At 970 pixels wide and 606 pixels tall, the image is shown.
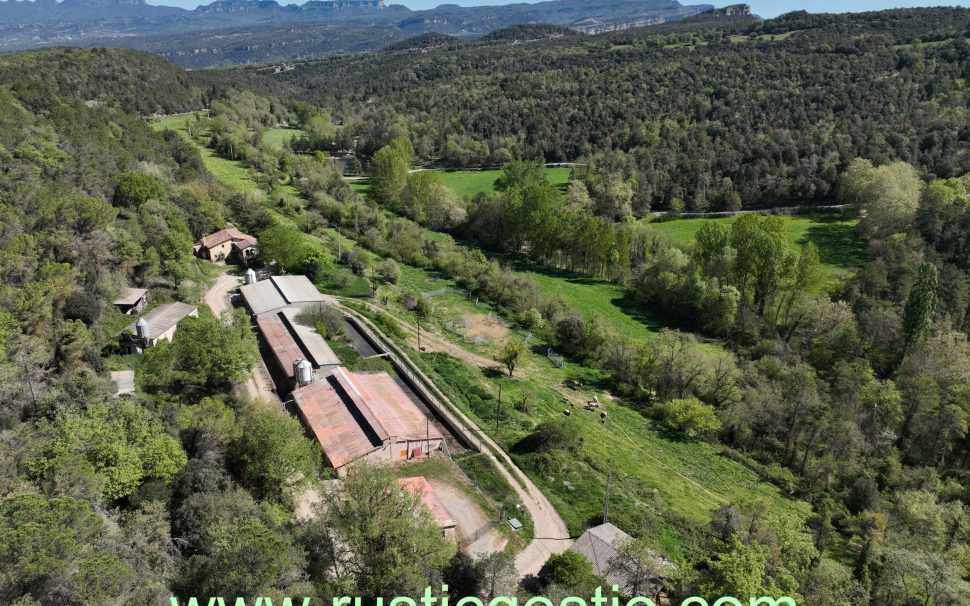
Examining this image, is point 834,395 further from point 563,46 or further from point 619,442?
point 563,46

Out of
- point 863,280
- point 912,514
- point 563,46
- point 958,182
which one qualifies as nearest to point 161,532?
point 912,514

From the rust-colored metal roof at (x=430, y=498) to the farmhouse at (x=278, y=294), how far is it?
24917 millimetres

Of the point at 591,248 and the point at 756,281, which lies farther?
the point at 591,248

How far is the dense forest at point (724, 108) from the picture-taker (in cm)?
9494

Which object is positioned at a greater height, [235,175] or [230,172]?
[230,172]

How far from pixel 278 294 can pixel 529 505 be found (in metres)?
31.5

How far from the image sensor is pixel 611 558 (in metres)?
24.9

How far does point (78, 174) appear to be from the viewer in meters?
52.1

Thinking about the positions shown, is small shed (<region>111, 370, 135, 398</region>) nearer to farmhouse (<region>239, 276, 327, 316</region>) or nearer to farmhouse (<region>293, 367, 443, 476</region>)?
farmhouse (<region>293, 367, 443, 476</region>)

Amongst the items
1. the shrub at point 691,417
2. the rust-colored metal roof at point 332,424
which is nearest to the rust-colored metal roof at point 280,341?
the rust-colored metal roof at point 332,424

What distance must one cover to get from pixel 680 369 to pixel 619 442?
9.60 m

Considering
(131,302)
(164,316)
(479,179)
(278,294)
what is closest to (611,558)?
(164,316)

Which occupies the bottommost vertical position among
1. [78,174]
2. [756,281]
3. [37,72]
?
[756,281]

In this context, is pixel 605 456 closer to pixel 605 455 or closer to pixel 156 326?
pixel 605 455
